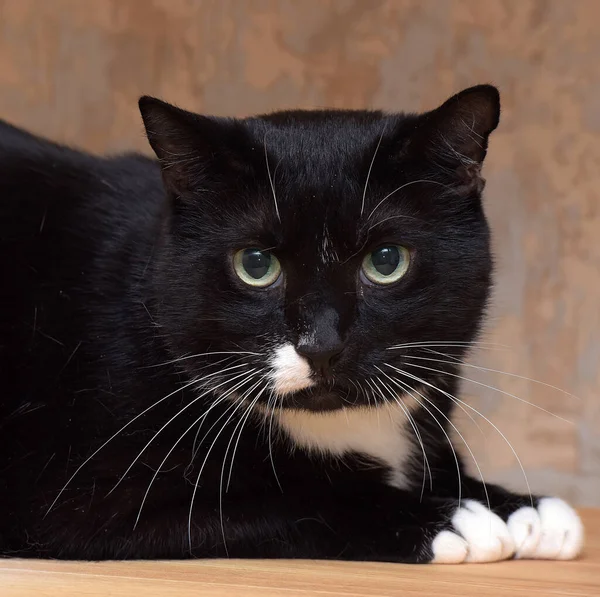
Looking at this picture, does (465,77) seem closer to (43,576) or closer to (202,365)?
(202,365)

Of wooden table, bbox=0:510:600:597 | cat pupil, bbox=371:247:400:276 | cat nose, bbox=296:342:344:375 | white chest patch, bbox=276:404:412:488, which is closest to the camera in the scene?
wooden table, bbox=0:510:600:597

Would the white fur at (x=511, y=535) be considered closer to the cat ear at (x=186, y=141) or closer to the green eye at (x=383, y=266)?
the green eye at (x=383, y=266)

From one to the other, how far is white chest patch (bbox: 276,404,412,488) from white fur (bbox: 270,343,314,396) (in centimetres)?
11

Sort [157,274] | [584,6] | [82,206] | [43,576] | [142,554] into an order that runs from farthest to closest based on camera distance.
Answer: [584,6] < [82,206] < [157,274] < [142,554] < [43,576]

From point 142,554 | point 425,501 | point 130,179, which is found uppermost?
point 130,179

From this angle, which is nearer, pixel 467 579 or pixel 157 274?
pixel 467 579

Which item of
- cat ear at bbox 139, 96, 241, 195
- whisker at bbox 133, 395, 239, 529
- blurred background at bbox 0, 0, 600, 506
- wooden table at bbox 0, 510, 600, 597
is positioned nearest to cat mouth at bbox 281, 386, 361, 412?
whisker at bbox 133, 395, 239, 529

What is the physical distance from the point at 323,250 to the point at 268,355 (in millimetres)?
162

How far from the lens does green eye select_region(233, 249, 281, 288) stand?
136 cm

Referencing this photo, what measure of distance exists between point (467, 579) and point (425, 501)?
9.0 inches

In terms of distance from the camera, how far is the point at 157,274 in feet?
4.95

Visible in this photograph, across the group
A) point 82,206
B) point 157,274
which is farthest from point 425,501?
point 82,206

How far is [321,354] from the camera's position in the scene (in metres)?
1.27

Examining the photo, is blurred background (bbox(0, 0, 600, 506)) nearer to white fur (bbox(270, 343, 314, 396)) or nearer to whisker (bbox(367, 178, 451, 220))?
whisker (bbox(367, 178, 451, 220))
